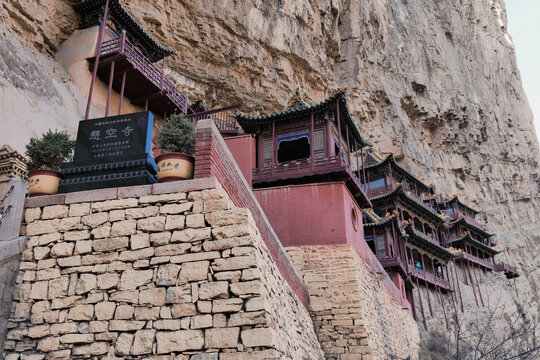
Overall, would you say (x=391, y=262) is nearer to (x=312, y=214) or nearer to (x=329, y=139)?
(x=329, y=139)

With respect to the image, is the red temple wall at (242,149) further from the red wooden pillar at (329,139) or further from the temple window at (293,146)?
the red wooden pillar at (329,139)

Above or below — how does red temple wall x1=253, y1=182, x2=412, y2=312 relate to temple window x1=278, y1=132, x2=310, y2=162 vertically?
below

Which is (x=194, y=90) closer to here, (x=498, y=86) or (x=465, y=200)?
(x=465, y=200)

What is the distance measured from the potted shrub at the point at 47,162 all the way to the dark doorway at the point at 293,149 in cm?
1114

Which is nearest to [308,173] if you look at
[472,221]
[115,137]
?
[115,137]

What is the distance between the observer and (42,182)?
6.70 meters

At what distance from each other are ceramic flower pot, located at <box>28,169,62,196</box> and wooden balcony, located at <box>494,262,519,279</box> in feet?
140

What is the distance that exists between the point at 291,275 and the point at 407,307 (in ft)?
48.8

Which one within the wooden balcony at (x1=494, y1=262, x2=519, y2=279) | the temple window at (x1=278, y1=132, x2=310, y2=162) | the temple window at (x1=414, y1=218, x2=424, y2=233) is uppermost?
the temple window at (x1=414, y1=218, x2=424, y2=233)

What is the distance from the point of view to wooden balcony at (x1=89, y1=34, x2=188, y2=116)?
18.6 meters

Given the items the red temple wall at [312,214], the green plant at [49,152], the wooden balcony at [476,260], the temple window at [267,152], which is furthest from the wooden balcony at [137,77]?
the wooden balcony at [476,260]

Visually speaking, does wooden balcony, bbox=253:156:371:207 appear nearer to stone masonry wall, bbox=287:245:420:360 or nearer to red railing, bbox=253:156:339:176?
red railing, bbox=253:156:339:176

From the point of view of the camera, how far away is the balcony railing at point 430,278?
97.7 ft

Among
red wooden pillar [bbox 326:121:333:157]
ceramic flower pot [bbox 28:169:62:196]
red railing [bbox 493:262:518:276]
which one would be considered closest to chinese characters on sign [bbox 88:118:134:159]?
ceramic flower pot [bbox 28:169:62:196]
